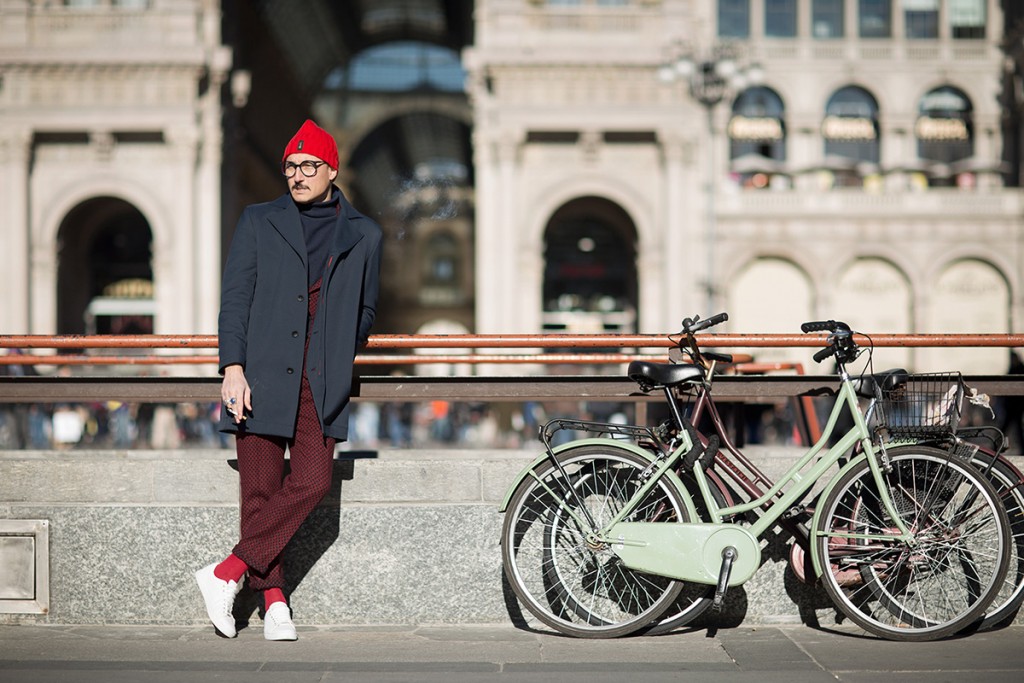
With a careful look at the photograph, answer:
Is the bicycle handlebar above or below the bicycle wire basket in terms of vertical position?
above

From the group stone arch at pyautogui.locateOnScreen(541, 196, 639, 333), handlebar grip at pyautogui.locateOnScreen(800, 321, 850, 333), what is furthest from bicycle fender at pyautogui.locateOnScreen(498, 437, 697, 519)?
stone arch at pyautogui.locateOnScreen(541, 196, 639, 333)

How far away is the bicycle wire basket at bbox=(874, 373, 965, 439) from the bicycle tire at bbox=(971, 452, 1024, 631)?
0.27 metres

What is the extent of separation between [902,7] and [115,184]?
103 feet

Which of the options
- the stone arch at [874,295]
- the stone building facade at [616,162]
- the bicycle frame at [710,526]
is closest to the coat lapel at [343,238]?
the bicycle frame at [710,526]

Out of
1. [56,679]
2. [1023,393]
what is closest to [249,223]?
[56,679]

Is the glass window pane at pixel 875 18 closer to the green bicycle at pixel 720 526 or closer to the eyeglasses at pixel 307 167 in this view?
the green bicycle at pixel 720 526

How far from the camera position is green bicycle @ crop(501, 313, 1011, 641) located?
5.52m

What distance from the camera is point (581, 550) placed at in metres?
5.74

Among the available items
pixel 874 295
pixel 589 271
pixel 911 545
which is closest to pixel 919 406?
pixel 911 545

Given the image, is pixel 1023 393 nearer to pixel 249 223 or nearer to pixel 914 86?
pixel 249 223

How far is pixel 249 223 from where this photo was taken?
5.66 metres

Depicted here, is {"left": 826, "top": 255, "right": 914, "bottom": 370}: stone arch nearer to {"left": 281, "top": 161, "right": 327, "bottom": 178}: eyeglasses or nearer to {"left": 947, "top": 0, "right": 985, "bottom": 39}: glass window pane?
{"left": 947, "top": 0, "right": 985, "bottom": 39}: glass window pane

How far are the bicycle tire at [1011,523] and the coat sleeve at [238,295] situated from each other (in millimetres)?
3473

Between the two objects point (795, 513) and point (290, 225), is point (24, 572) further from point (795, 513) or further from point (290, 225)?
point (795, 513)
